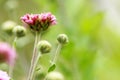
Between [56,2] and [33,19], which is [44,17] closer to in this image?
[33,19]

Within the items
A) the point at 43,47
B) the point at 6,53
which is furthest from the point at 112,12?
the point at 43,47

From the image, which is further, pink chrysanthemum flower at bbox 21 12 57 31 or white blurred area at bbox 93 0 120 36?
white blurred area at bbox 93 0 120 36

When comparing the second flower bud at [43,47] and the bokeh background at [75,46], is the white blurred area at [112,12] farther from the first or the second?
the second flower bud at [43,47]

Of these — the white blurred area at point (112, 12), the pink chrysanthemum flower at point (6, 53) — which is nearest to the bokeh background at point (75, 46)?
the pink chrysanthemum flower at point (6, 53)

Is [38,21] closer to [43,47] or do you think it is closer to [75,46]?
[43,47]

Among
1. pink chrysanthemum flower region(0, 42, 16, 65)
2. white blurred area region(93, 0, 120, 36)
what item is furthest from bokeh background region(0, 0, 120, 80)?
white blurred area region(93, 0, 120, 36)

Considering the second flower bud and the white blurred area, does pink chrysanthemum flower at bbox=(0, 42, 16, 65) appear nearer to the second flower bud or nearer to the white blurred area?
the second flower bud
